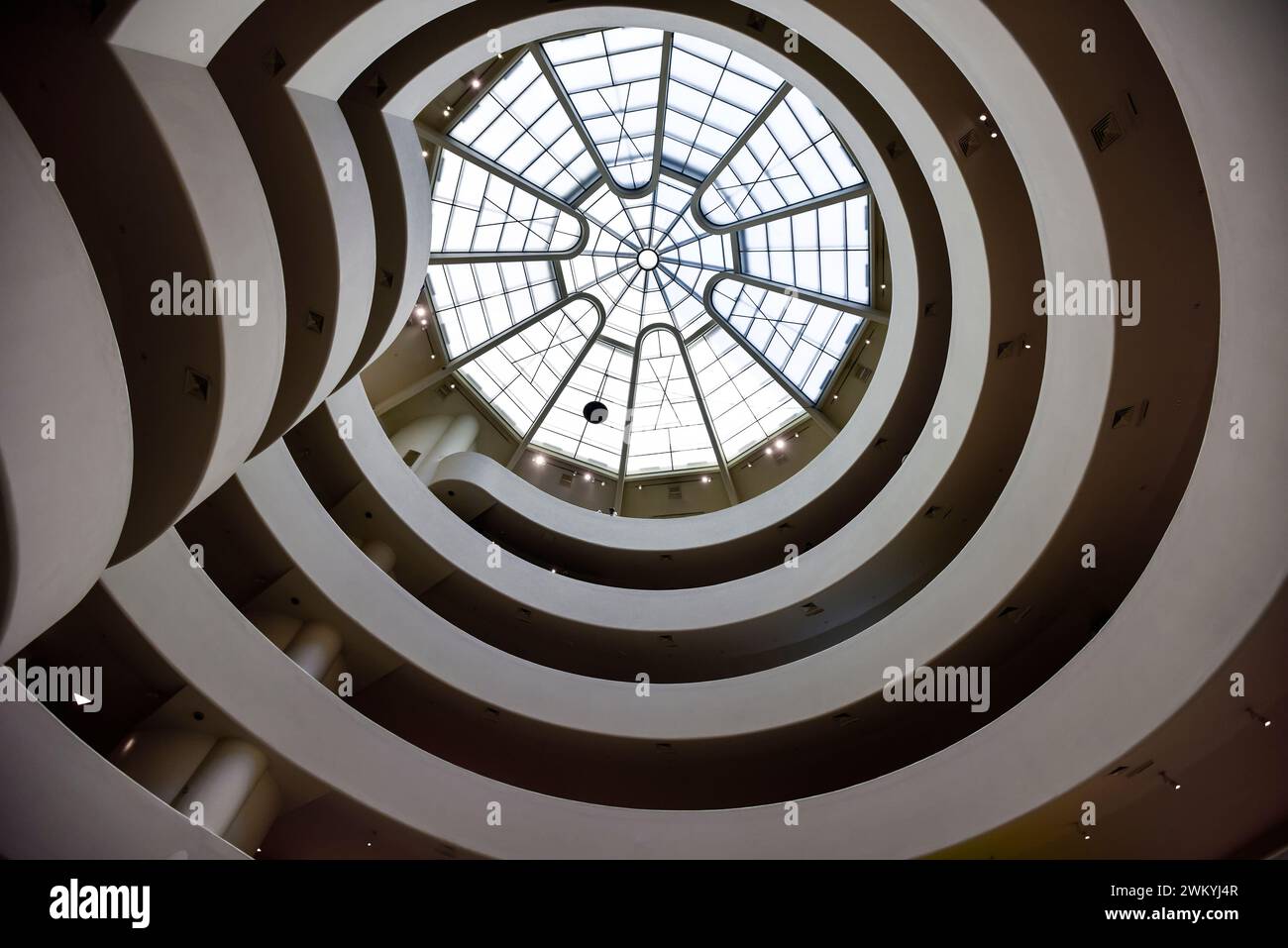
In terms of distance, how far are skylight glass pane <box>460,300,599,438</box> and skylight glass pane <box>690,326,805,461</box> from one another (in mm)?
3703

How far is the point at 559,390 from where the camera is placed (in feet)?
77.6

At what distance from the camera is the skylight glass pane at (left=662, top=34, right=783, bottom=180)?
17469mm

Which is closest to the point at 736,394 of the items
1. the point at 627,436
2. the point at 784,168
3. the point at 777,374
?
the point at 777,374

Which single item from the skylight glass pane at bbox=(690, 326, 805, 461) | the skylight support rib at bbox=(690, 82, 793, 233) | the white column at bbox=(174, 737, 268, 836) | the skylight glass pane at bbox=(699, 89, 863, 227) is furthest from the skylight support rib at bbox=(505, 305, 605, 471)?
the white column at bbox=(174, 737, 268, 836)

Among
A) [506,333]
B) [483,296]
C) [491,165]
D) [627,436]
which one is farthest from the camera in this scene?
[627,436]

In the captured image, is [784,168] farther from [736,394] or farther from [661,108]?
[736,394]

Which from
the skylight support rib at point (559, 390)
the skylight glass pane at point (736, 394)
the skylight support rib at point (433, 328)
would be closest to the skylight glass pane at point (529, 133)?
the skylight support rib at point (559, 390)

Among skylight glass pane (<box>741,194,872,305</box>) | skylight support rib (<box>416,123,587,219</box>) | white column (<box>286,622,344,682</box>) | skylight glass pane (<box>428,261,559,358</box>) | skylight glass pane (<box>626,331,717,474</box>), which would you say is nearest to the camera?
white column (<box>286,622,344,682</box>)

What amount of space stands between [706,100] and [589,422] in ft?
33.4

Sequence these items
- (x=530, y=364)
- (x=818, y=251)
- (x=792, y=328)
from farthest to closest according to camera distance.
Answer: (x=530, y=364) < (x=792, y=328) < (x=818, y=251)

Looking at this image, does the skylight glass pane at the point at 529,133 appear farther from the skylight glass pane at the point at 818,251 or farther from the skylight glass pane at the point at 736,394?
the skylight glass pane at the point at 736,394

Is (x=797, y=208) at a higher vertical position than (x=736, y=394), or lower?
higher

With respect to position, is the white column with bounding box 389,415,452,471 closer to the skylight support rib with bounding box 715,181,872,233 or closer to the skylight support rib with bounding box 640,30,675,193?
the skylight support rib with bounding box 640,30,675,193

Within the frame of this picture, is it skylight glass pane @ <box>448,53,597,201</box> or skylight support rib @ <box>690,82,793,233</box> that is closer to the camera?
skylight support rib @ <box>690,82,793,233</box>
